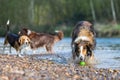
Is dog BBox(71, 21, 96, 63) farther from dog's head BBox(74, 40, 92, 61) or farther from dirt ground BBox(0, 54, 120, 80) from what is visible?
dirt ground BBox(0, 54, 120, 80)

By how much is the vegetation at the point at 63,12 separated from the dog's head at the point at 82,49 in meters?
34.7

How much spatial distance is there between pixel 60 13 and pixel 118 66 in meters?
44.6

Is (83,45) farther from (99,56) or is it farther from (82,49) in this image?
(99,56)

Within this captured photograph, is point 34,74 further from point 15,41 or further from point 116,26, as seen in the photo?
point 116,26

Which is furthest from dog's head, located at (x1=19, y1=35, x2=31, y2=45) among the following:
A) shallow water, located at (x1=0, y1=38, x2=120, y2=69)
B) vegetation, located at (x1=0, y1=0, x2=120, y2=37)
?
vegetation, located at (x1=0, y1=0, x2=120, y2=37)

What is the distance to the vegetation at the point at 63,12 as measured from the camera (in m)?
48.6

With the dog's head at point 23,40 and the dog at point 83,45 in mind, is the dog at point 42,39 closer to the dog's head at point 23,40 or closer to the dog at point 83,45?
the dog's head at point 23,40

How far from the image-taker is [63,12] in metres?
56.9

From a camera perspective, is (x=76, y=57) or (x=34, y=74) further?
(x=76, y=57)

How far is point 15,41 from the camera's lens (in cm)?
1645

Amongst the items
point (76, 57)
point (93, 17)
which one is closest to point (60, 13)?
point (93, 17)

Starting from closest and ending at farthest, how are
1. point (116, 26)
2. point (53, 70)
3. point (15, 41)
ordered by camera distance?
1. point (53, 70)
2. point (15, 41)
3. point (116, 26)

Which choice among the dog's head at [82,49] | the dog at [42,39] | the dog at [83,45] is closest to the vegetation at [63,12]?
the dog at [42,39]

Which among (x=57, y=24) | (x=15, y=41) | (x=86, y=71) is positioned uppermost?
(x=57, y=24)
